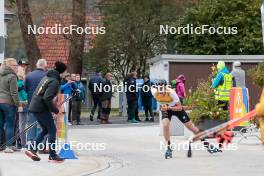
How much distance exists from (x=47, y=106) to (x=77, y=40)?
1850cm

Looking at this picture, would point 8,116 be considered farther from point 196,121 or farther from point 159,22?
point 159,22

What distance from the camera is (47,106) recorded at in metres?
14.9

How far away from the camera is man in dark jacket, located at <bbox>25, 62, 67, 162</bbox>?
14.8 meters

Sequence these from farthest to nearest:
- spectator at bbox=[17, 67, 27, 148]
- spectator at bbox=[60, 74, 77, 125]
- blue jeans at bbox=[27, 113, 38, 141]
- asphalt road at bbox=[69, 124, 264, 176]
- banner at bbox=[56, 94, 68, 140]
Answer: spectator at bbox=[60, 74, 77, 125] → spectator at bbox=[17, 67, 27, 148] → blue jeans at bbox=[27, 113, 38, 141] → banner at bbox=[56, 94, 68, 140] → asphalt road at bbox=[69, 124, 264, 176]

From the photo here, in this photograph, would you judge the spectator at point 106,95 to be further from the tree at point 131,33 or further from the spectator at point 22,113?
the tree at point 131,33

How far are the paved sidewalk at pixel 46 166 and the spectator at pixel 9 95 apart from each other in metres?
0.56

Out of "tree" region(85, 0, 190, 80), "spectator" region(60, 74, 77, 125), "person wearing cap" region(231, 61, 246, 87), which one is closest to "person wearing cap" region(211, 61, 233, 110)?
"person wearing cap" region(231, 61, 246, 87)

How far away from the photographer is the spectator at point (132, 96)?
1089 inches

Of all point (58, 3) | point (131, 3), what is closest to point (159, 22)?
point (131, 3)

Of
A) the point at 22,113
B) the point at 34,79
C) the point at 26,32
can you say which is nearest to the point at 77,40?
the point at 26,32

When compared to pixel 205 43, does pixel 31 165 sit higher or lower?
lower

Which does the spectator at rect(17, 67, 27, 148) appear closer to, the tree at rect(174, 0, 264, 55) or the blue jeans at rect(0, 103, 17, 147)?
the blue jeans at rect(0, 103, 17, 147)

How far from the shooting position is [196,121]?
67.7 feet

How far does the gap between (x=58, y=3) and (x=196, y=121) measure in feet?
63.1
